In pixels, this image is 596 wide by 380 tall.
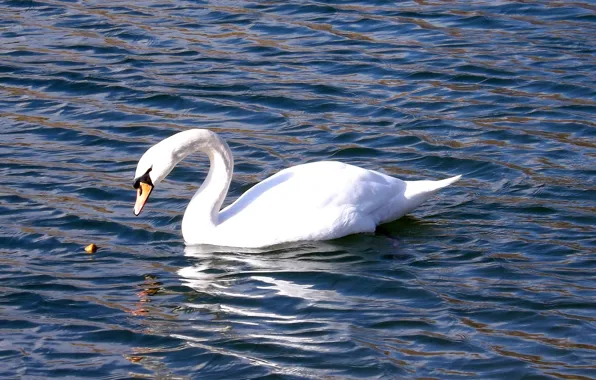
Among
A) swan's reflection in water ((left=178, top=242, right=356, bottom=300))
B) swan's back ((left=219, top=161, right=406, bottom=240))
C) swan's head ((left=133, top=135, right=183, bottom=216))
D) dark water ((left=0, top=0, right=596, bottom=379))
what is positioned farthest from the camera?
swan's back ((left=219, top=161, right=406, bottom=240))

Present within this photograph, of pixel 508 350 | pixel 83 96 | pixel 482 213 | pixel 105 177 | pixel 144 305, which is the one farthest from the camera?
pixel 83 96

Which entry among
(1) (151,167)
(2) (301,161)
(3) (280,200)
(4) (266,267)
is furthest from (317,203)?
(2) (301,161)

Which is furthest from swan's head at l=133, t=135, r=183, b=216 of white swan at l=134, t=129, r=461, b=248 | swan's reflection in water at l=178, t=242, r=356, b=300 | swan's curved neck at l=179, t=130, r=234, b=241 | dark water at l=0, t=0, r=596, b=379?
swan's reflection in water at l=178, t=242, r=356, b=300

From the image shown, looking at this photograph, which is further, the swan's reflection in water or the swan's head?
the swan's head

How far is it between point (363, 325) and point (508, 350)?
0.87 metres

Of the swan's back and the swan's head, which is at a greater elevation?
the swan's head

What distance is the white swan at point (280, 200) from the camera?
9.23 m

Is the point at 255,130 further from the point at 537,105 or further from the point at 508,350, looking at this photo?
the point at 508,350

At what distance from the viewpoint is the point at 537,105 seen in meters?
12.0

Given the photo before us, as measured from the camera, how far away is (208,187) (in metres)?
9.59

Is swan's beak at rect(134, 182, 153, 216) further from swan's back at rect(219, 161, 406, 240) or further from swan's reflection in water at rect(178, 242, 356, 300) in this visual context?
swan's back at rect(219, 161, 406, 240)

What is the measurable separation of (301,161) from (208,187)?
1.59m

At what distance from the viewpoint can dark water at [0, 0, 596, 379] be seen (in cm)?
751

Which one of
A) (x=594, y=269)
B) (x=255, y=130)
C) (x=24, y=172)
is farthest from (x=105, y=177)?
(x=594, y=269)
